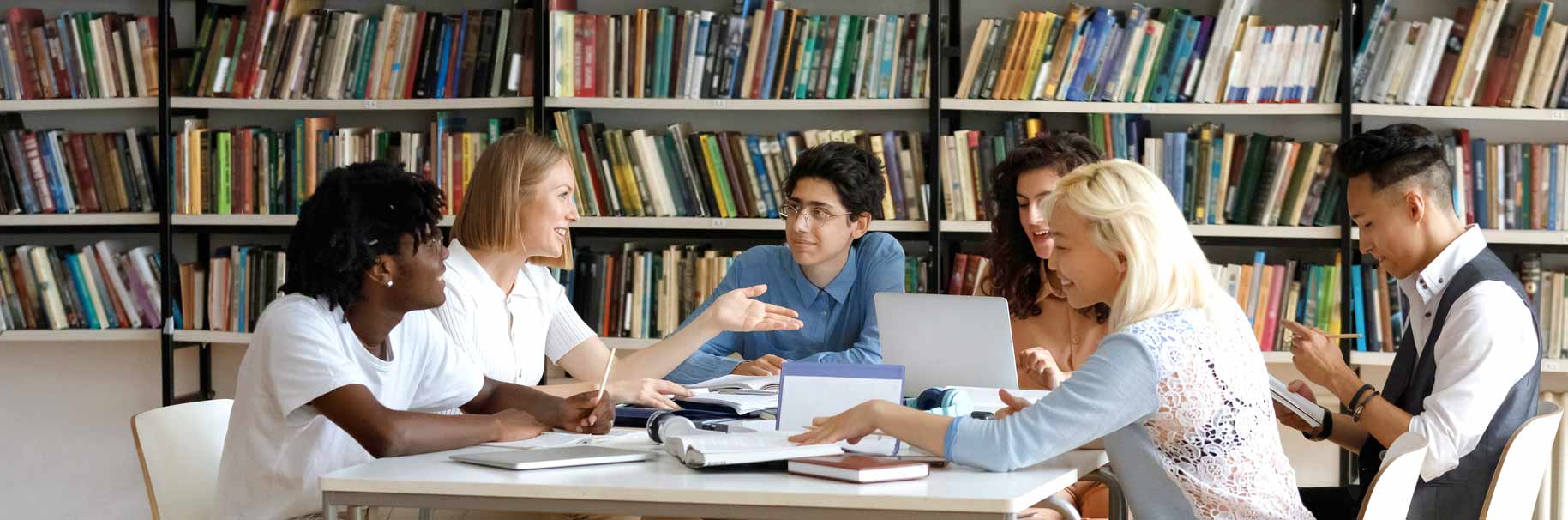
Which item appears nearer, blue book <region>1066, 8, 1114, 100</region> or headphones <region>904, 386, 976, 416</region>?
headphones <region>904, 386, 976, 416</region>

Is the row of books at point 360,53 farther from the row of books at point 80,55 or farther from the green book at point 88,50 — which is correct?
the green book at point 88,50

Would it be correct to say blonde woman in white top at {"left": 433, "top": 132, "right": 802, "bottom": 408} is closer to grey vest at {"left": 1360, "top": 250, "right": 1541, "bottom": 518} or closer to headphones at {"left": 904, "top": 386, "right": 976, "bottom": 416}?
headphones at {"left": 904, "top": 386, "right": 976, "bottom": 416}

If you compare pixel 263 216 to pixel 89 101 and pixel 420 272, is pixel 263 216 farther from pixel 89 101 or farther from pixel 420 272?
A: pixel 420 272

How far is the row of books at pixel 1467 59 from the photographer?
344 cm

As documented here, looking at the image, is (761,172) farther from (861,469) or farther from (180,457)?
(861,469)

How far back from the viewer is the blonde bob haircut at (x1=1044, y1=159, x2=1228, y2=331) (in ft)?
5.66

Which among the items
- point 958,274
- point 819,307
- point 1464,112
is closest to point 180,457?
point 819,307

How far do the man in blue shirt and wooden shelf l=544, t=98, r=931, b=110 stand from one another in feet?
1.59

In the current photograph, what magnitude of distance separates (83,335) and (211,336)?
398 millimetres

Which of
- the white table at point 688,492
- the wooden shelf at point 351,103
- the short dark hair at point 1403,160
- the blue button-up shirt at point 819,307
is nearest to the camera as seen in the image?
the white table at point 688,492

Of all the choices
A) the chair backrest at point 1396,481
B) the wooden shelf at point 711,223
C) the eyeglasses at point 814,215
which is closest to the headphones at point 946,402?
the chair backrest at point 1396,481

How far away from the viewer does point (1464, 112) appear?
3461mm

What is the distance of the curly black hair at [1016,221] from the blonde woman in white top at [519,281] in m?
0.56

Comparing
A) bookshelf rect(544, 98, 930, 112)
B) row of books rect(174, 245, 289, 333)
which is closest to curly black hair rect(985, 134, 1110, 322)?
bookshelf rect(544, 98, 930, 112)
